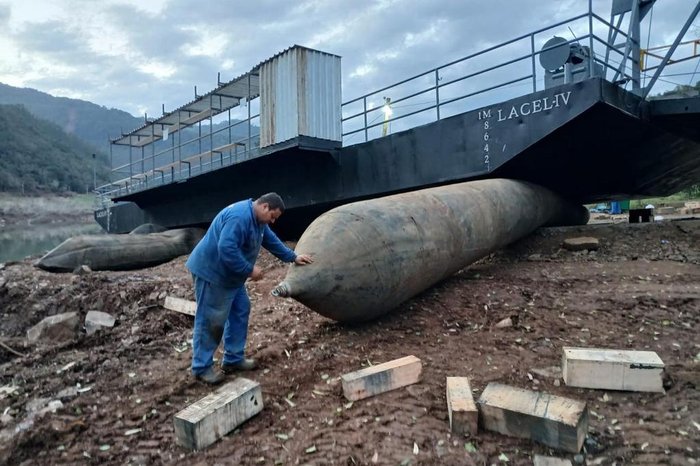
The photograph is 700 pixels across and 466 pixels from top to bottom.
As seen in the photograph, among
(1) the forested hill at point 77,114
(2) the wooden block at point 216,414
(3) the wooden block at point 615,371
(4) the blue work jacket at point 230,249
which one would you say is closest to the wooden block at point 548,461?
(3) the wooden block at point 615,371

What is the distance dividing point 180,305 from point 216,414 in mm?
3280

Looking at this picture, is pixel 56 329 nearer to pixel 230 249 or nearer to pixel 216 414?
pixel 230 249

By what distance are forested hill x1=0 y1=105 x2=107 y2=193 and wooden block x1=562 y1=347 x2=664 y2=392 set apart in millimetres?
65109

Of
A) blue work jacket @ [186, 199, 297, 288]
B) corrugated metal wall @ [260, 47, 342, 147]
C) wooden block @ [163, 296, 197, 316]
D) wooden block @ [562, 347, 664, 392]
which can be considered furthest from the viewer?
corrugated metal wall @ [260, 47, 342, 147]

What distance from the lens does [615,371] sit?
121 inches

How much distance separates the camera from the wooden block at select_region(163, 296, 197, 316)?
560 centimetres

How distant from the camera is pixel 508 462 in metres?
2.43

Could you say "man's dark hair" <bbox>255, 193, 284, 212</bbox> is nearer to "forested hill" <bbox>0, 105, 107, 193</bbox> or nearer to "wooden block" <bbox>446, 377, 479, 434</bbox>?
"wooden block" <bbox>446, 377, 479, 434</bbox>

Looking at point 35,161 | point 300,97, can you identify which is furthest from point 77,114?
point 300,97

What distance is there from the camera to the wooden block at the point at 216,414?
270 centimetres

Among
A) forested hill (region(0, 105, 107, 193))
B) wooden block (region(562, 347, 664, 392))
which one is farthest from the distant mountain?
wooden block (region(562, 347, 664, 392))

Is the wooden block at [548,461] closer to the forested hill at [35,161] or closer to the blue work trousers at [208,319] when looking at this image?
the blue work trousers at [208,319]

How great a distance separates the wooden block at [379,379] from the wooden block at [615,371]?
1090 millimetres

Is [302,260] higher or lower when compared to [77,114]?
lower
